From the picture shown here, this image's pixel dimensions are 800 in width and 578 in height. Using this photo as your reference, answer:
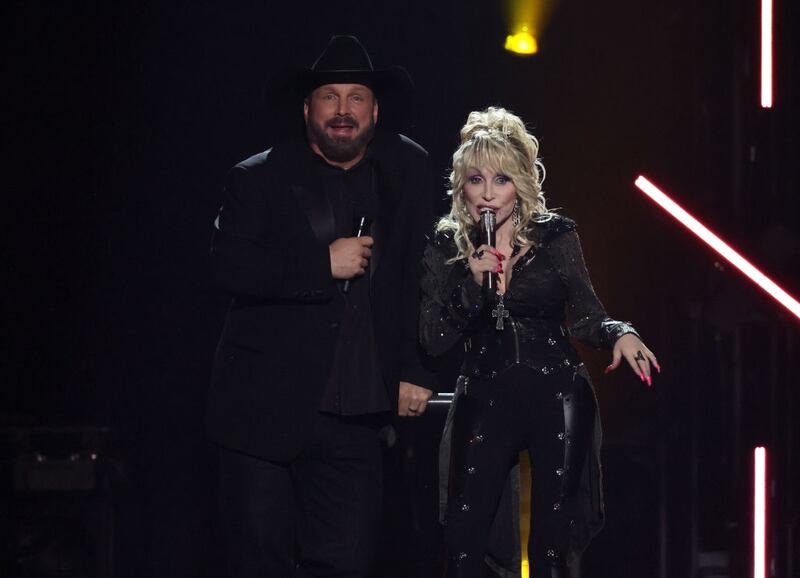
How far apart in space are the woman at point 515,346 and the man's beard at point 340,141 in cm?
25

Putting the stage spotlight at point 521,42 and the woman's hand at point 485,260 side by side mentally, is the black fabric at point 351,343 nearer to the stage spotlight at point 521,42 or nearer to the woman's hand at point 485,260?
the woman's hand at point 485,260

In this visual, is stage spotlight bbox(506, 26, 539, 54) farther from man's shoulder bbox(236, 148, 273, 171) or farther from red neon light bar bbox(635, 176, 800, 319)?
man's shoulder bbox(236, 148, 273, 171)

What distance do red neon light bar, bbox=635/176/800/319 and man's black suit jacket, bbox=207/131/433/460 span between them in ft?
3.12

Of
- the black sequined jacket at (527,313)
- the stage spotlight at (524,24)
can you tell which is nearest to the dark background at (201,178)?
the stage spotlight at (524,24)

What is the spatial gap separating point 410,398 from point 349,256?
1.52 feet

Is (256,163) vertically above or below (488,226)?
above

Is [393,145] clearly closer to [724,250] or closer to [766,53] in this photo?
[724,250]

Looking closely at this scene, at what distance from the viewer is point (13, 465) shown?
3947 mm

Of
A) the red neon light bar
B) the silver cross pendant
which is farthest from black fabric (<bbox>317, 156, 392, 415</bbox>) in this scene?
the red neon light bar

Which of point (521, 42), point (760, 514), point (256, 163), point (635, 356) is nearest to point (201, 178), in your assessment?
point (521, 42)

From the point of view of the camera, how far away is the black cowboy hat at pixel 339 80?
2.90 metres

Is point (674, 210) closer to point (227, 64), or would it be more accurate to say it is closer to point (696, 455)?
point (696, 455)

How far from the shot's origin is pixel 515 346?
9.11 ft

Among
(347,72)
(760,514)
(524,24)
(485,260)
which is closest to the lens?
(485,260)
